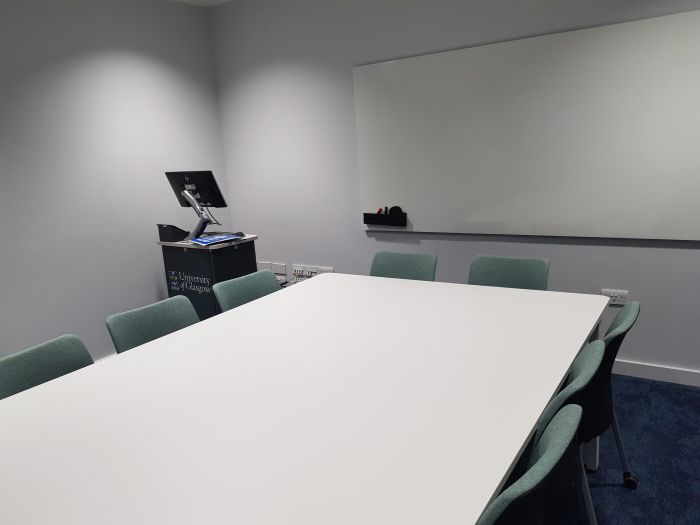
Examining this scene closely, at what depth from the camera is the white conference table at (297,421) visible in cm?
111

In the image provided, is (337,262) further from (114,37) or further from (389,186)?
(114,37)

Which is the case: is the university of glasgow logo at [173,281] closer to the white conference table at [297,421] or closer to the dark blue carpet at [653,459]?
the white conference table at [297,421]

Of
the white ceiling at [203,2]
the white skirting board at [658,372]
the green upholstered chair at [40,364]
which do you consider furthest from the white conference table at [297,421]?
the white ceiling at [203,2]

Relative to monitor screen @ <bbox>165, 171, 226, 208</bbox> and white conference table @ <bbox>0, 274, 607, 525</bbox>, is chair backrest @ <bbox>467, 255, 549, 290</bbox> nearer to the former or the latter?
white conference table @ <bbox>0, 274, 607, 525</bbox>

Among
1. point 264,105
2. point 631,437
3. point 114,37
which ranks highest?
point 114,37

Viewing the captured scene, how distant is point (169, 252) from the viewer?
4012mm

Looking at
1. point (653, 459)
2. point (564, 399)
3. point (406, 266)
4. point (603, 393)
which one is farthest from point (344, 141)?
point (564, 399)

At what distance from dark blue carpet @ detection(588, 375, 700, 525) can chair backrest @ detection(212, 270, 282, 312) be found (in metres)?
1.99

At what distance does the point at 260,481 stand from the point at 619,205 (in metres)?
2.90

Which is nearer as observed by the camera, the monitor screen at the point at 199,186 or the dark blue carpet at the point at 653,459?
the dark blue carpet at the point at 653,459

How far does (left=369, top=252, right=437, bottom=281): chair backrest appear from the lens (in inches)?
123

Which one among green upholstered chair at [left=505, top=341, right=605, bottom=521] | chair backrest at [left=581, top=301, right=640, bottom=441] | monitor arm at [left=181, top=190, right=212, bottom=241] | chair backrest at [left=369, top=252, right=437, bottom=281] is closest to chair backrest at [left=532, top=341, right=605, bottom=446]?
green upholstered chair at [left=505, top=341, right=605, bottom=521]

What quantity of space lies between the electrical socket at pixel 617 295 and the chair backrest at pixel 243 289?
2187 mm

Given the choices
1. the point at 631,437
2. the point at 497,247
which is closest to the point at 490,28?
the point at 497,247
